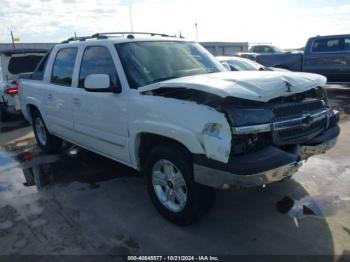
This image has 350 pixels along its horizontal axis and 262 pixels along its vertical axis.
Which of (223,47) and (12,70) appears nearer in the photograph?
(12,70)

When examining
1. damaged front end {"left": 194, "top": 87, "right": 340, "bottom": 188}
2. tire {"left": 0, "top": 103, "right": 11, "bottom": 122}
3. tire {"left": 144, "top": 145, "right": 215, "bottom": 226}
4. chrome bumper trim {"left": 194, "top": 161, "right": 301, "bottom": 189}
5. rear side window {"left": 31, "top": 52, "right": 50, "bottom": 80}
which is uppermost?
rear side window {"left": 31, "top": 52, "right": 50, "bottom": 80}

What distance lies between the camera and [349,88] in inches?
597

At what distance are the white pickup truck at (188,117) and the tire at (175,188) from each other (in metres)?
0.01

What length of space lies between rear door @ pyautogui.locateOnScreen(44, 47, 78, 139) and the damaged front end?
9.33 ft

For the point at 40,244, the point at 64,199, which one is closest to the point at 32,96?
the point at 64,199

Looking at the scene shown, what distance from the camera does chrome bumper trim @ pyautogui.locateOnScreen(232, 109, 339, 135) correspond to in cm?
336

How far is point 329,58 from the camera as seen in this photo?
43.3ft

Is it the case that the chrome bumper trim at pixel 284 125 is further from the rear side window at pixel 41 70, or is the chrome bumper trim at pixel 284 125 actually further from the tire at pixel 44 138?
the tire at pixel 44 138

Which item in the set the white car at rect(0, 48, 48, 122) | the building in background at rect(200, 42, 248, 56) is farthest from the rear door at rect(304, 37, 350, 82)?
the building in background at rect(200, 42, 248, 56)

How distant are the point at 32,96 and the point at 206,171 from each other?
4.65 meters

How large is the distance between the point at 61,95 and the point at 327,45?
10.6 meters

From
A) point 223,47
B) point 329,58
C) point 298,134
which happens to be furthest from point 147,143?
point 223,47

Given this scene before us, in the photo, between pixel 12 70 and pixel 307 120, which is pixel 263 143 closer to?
pixel 307 120

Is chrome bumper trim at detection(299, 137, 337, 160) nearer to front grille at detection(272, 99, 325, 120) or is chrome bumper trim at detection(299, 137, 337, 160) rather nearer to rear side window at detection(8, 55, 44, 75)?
front grille at detection(272, 99, 325, 120)
